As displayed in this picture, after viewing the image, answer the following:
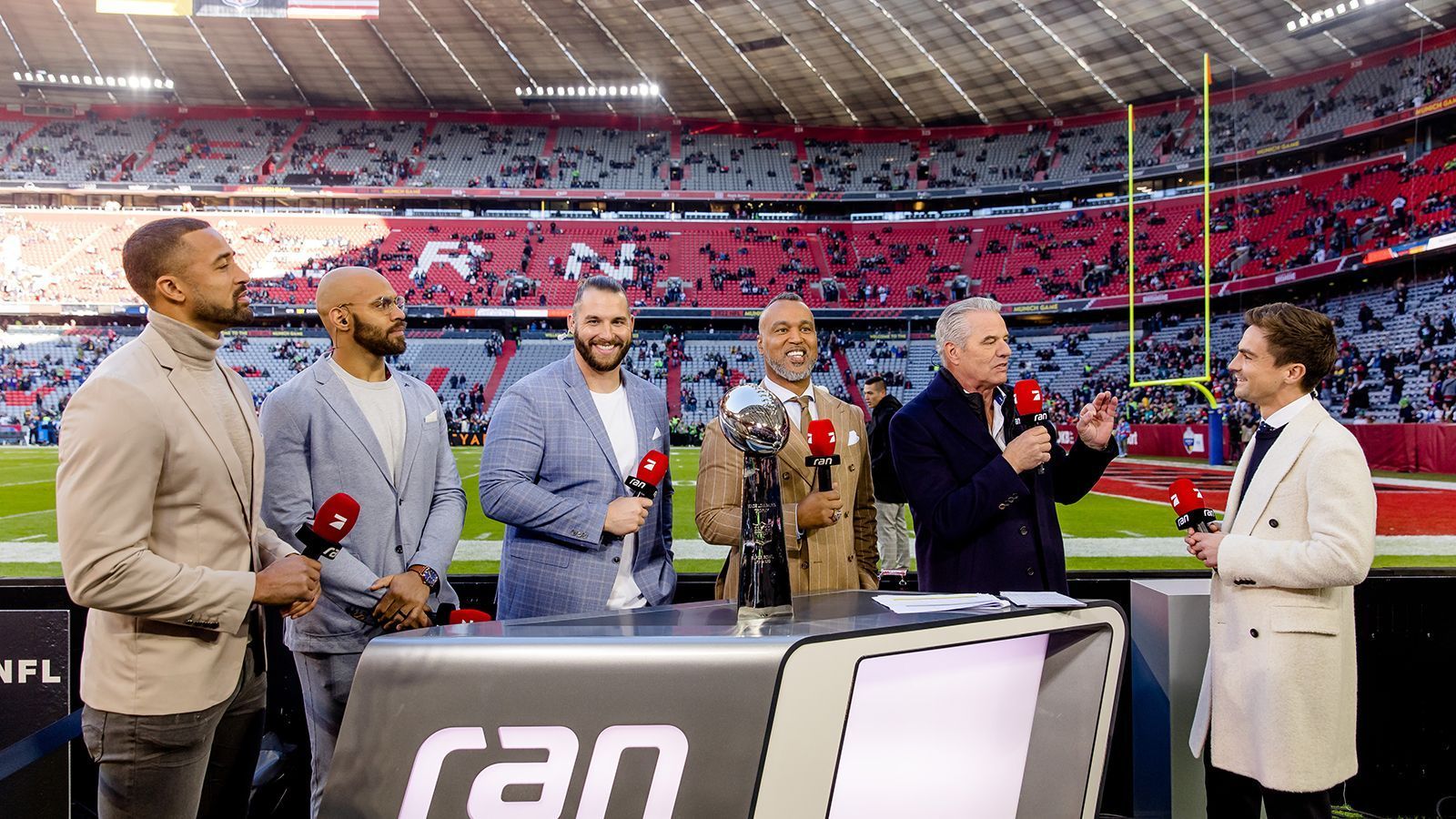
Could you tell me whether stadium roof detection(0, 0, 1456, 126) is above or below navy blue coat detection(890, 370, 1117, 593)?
above

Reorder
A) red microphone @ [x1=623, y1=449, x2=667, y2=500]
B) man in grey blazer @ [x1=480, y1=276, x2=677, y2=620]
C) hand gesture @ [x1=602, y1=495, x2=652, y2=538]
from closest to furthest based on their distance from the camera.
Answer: red microphone @ [x1=623, y1=449, x2=667, y2=500], hand gesture @ [x1=602, y1=495, x2=652, y2=538], man in grey blazer @ [x1=480, y1=276, x2=677, y2=620]

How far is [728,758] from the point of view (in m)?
1.31

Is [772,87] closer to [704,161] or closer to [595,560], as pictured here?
[704,161]

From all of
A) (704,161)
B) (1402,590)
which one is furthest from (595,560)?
(704,161)

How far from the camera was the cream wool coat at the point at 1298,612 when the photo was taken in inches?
87.7

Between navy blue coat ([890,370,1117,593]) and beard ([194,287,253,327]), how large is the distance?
71.6 inches

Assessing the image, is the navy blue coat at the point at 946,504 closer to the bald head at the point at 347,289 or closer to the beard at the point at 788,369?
the beard at the point at 788,369

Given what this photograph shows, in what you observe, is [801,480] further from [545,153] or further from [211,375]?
[545,153]

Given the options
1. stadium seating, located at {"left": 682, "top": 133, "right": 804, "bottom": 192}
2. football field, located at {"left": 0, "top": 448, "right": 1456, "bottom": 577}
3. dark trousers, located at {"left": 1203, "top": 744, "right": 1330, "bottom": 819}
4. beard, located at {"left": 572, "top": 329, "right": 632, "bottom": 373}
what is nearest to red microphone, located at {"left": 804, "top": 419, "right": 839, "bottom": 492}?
beard, located at {"left": 572, "top": 329, "right": 632, "bottom": 373}

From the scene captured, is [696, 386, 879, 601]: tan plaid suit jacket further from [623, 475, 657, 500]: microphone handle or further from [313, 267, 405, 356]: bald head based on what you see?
[313, 267, 405, 356]: bald head

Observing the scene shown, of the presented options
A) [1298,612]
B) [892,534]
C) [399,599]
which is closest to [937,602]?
[1298,612]

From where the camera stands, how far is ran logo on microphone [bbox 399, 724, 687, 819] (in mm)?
1316

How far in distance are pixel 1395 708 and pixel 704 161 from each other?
3761cm

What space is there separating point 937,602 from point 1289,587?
1.24 m
